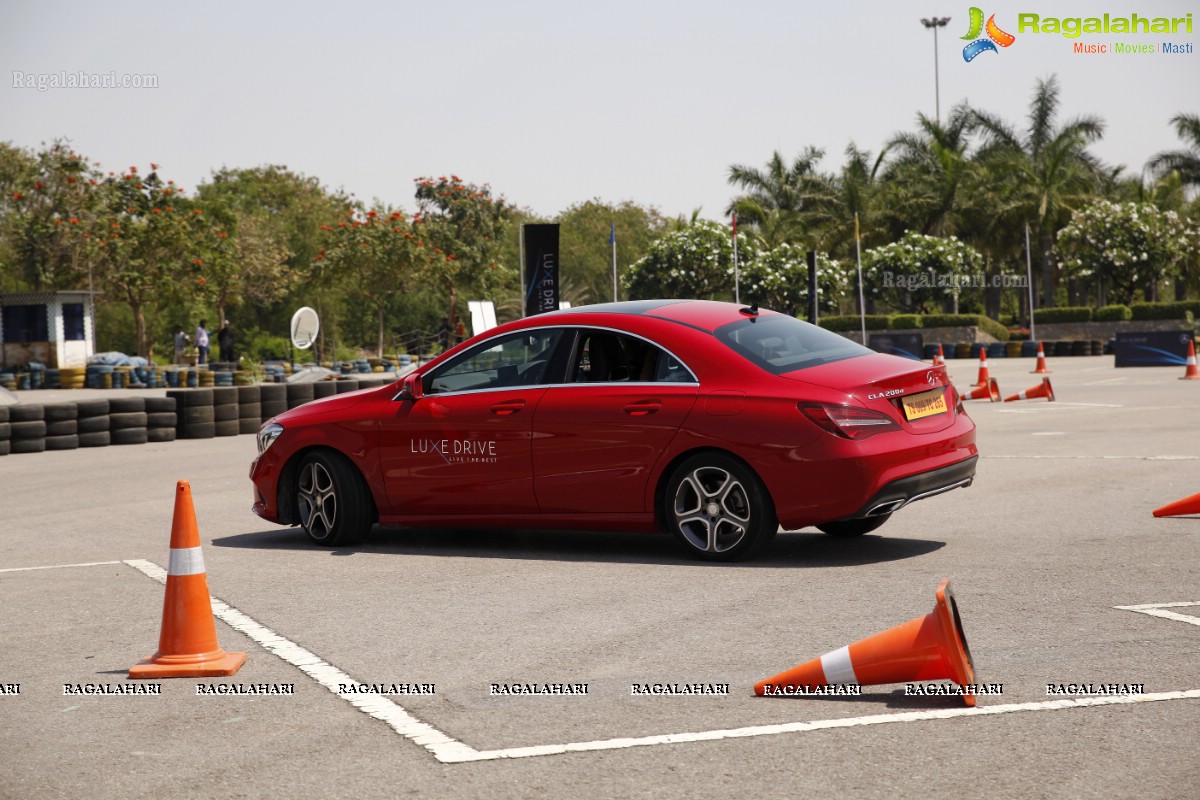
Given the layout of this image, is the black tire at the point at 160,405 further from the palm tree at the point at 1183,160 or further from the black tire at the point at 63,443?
the palm tree at the point at 1183,160

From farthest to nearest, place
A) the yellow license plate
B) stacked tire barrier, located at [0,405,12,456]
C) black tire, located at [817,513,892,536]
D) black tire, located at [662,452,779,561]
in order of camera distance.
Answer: stacked tire barrier, located at [0,405,12,456] → black tire, located at [817,513,892,536] → the yellow license plate → black tire, located at [662,452,779,561]

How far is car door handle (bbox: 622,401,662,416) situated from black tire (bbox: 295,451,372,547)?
2025 mm

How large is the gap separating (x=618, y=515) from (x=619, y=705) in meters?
3.26

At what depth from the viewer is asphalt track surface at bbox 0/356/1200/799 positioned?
420 cm

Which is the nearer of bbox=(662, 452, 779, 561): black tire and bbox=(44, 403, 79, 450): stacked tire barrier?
bbox=(662, 452, 779, 561): black tire

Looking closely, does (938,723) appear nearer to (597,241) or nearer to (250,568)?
(250,568)

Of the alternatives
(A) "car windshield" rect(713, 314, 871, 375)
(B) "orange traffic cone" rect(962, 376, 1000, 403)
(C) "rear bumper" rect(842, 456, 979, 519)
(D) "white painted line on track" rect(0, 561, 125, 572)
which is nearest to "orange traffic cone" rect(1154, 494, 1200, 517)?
(C) "rear bumper" rect(842, 456, 979, 519)

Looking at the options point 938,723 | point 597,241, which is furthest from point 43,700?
point 597,241

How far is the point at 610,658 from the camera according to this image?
5668 mm

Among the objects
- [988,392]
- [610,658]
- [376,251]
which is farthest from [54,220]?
[610,658]

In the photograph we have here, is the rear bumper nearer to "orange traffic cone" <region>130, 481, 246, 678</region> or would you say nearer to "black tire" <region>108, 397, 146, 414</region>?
"orange traffic cone" <region>130, 481, 246, 678</region>

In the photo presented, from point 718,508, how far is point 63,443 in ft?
44.9

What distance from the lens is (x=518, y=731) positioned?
15.3 ft

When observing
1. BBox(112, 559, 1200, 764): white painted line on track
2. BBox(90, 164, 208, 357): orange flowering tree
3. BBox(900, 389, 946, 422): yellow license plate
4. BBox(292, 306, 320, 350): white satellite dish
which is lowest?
BBox(112, 559, 1200, 764): white painted line on track
